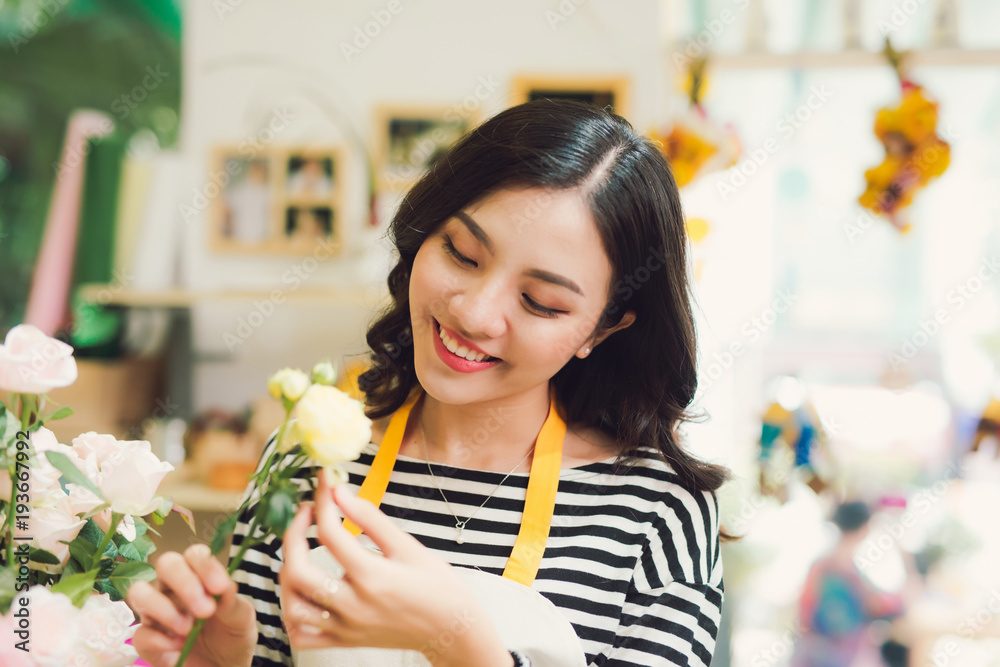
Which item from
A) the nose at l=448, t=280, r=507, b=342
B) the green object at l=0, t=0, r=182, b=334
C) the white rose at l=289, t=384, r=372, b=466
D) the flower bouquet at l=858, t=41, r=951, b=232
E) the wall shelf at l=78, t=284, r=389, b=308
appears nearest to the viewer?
the white rose at l=289, t=384, r=372, b=466

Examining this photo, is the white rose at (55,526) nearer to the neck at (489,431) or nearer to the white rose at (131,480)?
the white rose at (131,480)

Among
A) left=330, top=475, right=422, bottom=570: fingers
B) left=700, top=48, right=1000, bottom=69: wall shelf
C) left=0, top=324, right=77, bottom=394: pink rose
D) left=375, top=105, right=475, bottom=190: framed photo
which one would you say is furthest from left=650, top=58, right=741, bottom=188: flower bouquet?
left=0, top=324, right=77, bottom=394: pink rose

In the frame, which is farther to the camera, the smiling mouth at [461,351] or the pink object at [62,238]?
the pink object at [62,238]

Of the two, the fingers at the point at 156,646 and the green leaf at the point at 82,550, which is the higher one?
the green leaf at the point at 82,550

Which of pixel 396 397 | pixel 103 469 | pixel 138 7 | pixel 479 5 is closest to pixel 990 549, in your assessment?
pixel 396 397

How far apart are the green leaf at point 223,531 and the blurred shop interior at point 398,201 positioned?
1555mm

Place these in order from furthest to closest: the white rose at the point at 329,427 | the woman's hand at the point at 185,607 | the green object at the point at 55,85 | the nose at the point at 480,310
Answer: the green object at the point at 55,85 → the nose at the point at 480,310 → the woman's hand at the point at 185,607 → the white rose at the point at 329,427

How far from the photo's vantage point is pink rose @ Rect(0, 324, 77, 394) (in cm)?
51

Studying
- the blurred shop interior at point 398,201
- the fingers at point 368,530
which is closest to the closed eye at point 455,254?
the fingers at point 368,530

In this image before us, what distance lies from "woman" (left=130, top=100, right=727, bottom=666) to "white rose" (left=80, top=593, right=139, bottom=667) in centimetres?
9

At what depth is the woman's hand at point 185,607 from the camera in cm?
56

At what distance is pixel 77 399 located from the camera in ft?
6.79

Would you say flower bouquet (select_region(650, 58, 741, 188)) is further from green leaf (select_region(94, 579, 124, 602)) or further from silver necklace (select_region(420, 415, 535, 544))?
green leaf (select_region(94, 579, 124, 602))

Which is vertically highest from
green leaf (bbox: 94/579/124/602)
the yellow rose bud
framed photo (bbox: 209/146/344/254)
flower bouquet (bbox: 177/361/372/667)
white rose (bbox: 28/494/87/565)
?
framed photo (bbox: 209/146/344/254)
